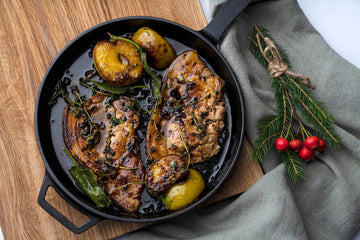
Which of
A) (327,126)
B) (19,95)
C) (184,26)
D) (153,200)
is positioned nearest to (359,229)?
(327,126)

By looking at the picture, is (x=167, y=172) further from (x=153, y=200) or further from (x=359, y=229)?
(x=359, y=229)

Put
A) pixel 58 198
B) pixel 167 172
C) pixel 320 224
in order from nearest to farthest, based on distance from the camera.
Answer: pixel 167 172, pixel 58 198, pixel 320 224

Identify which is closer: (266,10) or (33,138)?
(33,138)

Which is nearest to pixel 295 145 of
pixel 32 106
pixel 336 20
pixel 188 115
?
pixel 188 115

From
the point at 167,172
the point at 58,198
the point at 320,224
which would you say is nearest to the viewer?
the point at 167,172

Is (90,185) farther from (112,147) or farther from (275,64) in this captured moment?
(275,64)

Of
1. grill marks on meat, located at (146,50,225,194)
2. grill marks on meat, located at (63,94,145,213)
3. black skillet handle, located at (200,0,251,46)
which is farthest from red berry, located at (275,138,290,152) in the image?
grill marks on meat, located at (63,94,145,213)
